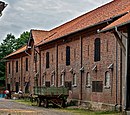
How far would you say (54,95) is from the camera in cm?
3262

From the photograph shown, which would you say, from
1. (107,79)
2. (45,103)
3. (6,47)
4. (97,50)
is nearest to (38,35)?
(45,103)

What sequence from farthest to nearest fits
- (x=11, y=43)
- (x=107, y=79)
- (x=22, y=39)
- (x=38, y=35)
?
1. (x=22, y=39)
2. (x=11, y=43)
3. (x=38, y=35)
4. (x=107, y=79)

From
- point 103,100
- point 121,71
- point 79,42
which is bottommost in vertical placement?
point 103,100

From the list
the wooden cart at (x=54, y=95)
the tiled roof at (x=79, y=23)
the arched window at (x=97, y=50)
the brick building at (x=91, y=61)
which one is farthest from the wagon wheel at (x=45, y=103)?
the tiled roof at (x=79, y=23)

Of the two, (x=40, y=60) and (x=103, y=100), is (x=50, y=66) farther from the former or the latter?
(x=103, y=100)

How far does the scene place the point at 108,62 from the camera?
2884cm

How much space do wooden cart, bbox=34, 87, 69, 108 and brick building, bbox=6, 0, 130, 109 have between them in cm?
168

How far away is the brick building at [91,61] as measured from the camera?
27.5m

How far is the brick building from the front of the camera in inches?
1083

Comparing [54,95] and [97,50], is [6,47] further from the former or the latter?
[97,50]

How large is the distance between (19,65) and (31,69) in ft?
24.0

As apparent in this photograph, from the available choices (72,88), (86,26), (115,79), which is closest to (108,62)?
(115,79)

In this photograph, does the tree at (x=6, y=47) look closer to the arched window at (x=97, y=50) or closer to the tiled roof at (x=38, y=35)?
the tiled roof at (x=38, y=35)

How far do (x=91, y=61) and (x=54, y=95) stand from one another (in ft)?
13.8
